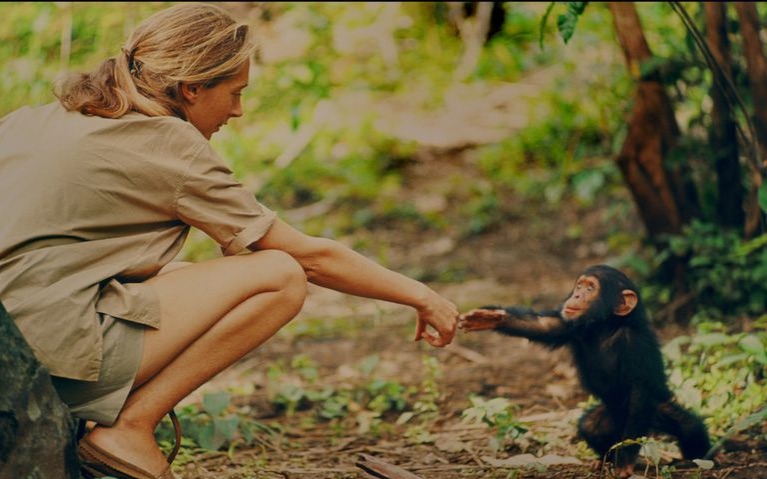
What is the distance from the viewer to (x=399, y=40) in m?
10.4

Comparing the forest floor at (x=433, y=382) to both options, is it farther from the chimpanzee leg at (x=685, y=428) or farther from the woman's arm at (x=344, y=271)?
the woman's arm at (x=344, y=271)

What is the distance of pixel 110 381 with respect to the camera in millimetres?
2926

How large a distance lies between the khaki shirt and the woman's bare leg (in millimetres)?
71

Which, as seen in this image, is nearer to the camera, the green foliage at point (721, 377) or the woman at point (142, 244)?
the woman at point (142, 244)

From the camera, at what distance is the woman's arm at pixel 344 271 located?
318 cm

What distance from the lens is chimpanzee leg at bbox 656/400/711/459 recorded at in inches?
141

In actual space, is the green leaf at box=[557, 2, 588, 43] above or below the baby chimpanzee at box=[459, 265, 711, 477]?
above

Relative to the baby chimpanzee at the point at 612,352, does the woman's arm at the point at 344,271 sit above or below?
above

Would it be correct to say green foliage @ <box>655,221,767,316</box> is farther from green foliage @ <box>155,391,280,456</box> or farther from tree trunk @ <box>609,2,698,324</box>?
green foliage @ <box>155,391,280,456</box>

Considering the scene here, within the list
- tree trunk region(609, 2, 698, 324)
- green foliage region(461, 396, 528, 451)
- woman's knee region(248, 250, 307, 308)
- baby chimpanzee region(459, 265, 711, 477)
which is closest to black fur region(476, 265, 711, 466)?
baby chimpanzee region(459, 265, 711, 477)

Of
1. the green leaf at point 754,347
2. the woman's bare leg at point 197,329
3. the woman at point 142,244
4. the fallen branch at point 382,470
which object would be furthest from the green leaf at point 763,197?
the woman's bare leg at point 197,329

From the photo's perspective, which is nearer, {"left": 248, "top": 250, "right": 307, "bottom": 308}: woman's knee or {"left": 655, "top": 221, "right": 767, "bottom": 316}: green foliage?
{"left": 248, "top": 250, "right": 307, "bottom": 308}: woman's knee

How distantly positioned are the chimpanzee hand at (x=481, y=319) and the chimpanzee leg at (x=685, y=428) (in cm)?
64

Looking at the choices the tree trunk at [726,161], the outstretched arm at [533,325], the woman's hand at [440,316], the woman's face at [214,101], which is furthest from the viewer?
the tree trunk at [726,161]
